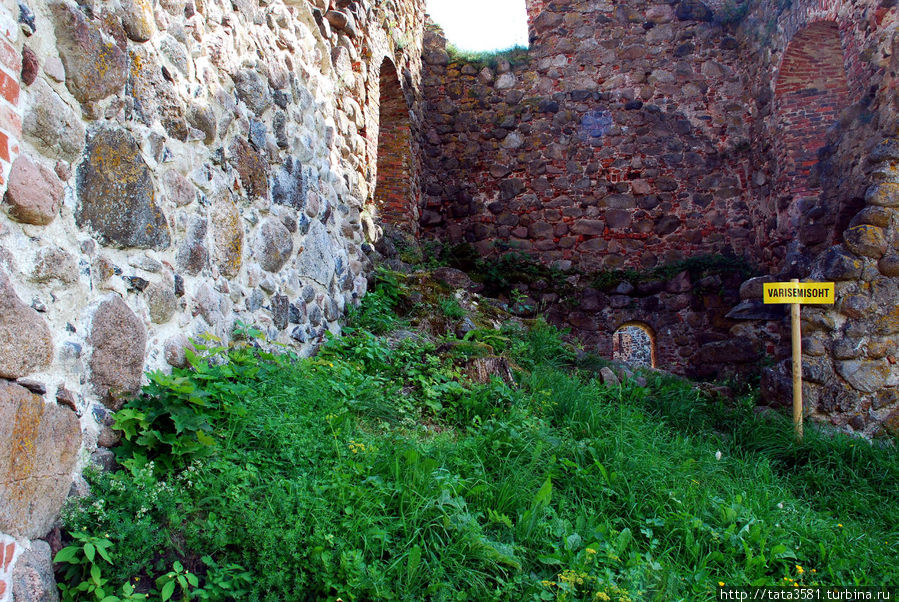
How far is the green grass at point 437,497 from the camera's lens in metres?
2.15

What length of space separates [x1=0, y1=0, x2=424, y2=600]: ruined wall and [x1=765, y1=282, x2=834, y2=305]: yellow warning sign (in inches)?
145

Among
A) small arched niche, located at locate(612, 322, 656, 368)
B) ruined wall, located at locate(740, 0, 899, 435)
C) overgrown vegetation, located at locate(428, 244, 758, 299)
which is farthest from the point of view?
small arched niche, located at locate(612, 322, 656, 368)

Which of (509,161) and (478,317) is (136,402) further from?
(509,161)

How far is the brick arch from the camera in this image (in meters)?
7.66

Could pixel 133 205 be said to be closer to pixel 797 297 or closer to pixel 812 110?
pixel 797 297

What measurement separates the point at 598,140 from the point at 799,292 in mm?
4964

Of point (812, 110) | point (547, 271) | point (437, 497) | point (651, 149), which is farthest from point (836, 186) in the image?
point (437, 497)

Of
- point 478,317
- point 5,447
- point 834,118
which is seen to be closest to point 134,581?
point 5,447

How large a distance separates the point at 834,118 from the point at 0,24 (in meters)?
8.89

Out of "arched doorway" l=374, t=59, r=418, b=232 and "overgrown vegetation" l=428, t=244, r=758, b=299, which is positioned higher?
"arched doorway" l=374, t=59, r=418, b=232

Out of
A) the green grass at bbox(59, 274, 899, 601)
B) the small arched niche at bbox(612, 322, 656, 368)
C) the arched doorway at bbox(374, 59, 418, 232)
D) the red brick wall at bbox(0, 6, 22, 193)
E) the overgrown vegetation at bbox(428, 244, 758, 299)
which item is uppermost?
the arched doorway at bbox(374, 59, 418, 232)

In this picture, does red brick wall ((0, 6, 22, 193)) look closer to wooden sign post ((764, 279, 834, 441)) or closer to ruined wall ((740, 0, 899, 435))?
wooden sign post ((764, 279, 834, 441))

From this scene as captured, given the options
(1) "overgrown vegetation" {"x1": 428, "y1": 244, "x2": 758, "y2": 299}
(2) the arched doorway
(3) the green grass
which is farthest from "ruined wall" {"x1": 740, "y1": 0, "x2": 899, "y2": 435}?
(2) the arched doorway

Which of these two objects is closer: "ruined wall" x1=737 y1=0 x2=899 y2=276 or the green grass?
the green grass
